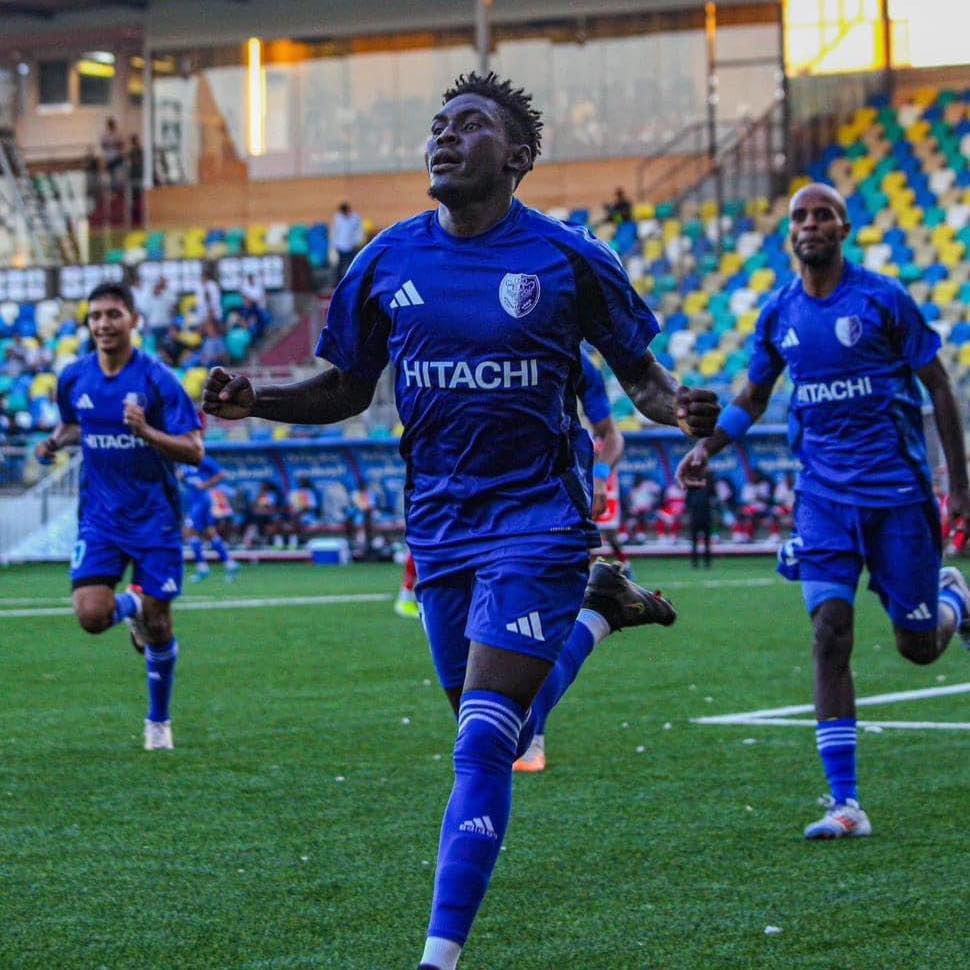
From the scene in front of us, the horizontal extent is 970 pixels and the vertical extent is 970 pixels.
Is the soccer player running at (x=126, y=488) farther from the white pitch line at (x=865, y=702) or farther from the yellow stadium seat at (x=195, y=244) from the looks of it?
the yellow stadium seat at (x=195, y=244)

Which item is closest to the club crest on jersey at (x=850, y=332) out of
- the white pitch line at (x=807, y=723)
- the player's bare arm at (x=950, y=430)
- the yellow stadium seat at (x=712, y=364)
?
the player's bare arm at (x=950, y=430)

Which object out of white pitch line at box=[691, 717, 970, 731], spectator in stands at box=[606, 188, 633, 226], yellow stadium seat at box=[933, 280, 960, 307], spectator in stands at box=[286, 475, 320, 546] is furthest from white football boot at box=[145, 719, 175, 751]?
spectator in stands at box=[606, 188, 633, 226]

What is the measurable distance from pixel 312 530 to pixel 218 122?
51.6ft

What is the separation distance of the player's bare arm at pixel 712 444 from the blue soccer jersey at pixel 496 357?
91 centimetres

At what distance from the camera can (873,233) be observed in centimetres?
3456

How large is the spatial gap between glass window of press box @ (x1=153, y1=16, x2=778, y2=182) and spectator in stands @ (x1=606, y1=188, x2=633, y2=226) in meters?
4.60

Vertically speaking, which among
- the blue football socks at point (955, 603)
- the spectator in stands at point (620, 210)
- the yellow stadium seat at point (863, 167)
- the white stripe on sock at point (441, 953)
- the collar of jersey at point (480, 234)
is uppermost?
the yellow stadium seat at point (863, 167)

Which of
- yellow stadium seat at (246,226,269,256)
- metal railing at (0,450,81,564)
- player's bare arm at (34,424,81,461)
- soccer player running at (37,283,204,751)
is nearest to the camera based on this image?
soccer player running at (37,283,204,751)

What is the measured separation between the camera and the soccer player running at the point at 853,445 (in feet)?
24.3

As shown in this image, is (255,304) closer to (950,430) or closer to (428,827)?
(950,430)

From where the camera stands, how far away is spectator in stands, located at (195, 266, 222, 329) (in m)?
37.7

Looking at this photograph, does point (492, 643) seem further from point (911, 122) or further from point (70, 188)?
point (70, 188)

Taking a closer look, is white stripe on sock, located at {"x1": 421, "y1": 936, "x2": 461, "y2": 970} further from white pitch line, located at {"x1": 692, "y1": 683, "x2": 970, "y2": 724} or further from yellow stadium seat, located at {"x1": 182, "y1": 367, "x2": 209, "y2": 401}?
yellow stadium seat, located at {"x1": 182, "y1": 367, "x2": 209, "y2": 401}

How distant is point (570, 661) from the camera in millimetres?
5828
